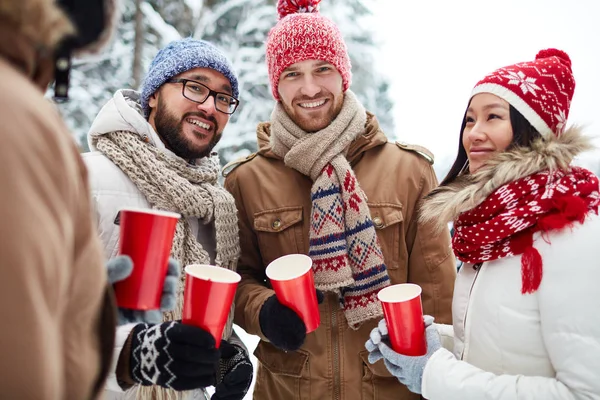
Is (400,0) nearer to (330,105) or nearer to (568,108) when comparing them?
(330,105)

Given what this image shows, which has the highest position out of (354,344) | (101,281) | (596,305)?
(101,281)

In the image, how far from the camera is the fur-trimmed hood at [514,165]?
1.71 metres

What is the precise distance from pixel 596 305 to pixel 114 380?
63.3 inches

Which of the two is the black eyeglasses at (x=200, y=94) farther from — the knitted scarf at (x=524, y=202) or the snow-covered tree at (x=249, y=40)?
the snow-covered tree at (x=249, y=40)

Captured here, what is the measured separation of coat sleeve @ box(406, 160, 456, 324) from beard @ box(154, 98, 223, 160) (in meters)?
1.20

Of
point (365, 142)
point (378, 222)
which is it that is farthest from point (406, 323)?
point (365, 142)

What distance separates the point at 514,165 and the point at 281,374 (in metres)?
1.60

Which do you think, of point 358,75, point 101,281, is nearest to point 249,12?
point 358,75

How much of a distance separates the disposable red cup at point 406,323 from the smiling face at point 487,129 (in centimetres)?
61

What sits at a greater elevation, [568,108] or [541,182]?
[568,108]

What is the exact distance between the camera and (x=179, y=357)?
1.48 meters

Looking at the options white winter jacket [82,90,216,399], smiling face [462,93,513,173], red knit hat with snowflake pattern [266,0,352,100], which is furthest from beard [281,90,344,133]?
smiling face [462,93,513,173]

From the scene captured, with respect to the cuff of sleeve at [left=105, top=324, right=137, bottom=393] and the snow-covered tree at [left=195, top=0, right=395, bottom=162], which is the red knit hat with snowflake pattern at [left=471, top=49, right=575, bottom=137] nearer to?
the cuff of sleeve at [left=105, top=324, right=137, bottom=393]

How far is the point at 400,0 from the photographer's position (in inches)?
396
